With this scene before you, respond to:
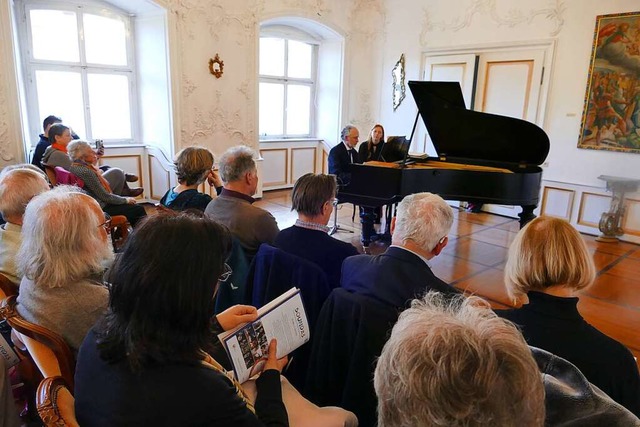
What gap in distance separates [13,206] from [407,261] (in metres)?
1.85

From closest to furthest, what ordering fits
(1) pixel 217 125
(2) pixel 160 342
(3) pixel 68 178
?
(2) pixel 160 342 → (3) pixel 68 178 → (1) pixel 217 125

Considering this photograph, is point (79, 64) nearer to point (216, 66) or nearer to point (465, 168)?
point (216, 66)

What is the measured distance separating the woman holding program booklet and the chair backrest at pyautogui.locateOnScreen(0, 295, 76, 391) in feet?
1.44

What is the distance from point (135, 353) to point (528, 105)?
6.41 meters

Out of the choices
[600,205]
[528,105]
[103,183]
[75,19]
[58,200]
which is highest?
[75,19]

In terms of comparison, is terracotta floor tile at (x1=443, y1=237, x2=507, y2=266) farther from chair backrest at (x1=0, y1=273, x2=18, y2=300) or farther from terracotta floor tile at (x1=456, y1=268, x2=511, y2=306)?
chair backrest at (x1=0, y1=273, x2=18, y2=300)

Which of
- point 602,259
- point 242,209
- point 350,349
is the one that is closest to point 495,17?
point 602,259

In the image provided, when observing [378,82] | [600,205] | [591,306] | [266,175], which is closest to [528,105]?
[600,205]

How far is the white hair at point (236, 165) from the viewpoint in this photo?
258cm

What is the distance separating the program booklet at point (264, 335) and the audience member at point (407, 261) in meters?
0.26

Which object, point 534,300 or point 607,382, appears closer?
point 607,382

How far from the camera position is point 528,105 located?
6141mm

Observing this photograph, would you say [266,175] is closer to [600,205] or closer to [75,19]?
[75,19]

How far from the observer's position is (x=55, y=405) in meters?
0.99
